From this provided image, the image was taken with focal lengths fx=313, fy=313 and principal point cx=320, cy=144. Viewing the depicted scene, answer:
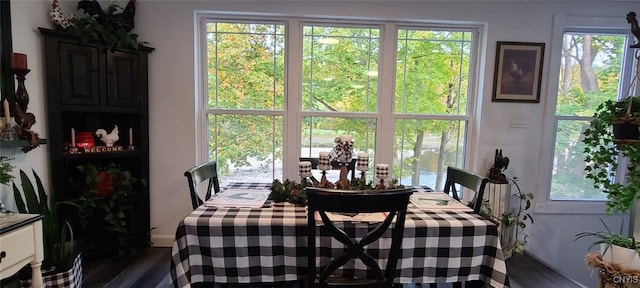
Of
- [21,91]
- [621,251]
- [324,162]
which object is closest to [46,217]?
[21,91]

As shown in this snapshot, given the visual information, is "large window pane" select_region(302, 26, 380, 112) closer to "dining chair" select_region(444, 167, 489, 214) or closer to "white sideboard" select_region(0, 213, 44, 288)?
"dining chair" select_region(444, 167, 489, 214)

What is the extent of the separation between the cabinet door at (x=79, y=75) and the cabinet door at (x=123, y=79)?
0.08m

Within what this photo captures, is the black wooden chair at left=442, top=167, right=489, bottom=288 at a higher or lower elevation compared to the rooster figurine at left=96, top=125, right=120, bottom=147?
lower

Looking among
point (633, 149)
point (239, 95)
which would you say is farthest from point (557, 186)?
point (239, 95)

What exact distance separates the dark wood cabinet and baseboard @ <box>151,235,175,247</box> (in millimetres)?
77

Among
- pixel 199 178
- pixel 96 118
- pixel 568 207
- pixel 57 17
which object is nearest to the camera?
pixel 199 178

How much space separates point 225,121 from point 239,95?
0.26m

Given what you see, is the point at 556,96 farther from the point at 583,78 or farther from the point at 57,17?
the point at 57,17

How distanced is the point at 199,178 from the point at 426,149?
6.47 feet

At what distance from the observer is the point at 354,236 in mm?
1406

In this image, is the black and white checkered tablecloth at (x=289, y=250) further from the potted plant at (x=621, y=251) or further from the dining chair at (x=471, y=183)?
the potted plant at (x=621, y=251)

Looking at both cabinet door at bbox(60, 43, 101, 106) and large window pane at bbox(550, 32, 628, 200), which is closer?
cabinet door at bbox(60, 43, 101, 106)

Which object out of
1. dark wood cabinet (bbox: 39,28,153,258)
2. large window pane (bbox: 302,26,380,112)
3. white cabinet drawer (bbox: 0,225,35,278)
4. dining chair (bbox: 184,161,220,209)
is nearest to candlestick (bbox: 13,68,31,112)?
dark wood cabinet (bbox: 39,28,153,258)

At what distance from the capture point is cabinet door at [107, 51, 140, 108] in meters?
2.32
